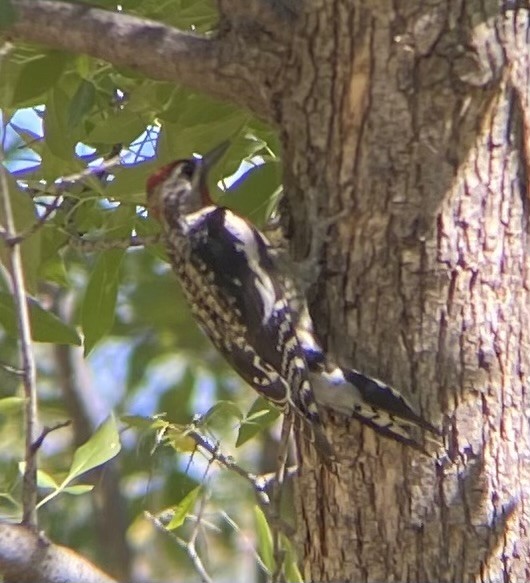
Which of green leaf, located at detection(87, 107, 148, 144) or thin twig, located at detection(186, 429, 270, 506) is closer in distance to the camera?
thin twig, located at detection(186, 429, 270, 506)

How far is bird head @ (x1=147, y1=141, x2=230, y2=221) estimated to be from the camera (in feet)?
8.87

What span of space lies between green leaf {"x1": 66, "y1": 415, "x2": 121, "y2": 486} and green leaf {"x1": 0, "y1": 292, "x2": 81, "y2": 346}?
23cm

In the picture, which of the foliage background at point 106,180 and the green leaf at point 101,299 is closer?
the foliage background at point 106,180

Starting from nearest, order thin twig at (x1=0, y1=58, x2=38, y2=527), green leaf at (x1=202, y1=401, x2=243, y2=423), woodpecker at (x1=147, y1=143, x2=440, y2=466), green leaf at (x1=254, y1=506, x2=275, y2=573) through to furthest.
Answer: thin twig at (x1=0, y1=58, x2=38, y2=527), woodpecker at (x1=147, y1=143, x2=440, y2=466), green leaf at (x1=254, y1=506, x2=275, y2=573), green leaf at (x1=202, y1=401, x2=243, y2=423)

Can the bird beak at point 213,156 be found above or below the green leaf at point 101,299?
above

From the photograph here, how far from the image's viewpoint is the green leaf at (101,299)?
2674 mm

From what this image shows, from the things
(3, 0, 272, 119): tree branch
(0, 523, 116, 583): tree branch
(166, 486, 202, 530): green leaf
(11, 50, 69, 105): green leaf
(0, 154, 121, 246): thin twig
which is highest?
(3, 0, 272, 119): tree branch

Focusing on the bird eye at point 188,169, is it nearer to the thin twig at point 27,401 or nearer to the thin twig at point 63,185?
the thin twig at point 63,185

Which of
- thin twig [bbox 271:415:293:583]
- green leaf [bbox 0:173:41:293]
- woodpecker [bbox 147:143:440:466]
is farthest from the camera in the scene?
green leaf [bbox 0:173:41:293]

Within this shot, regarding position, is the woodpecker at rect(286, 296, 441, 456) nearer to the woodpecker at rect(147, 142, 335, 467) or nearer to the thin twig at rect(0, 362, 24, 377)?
the woodpecker at rect(147, 142, 335, 467)

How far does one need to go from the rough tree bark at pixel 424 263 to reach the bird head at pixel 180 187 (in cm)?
46

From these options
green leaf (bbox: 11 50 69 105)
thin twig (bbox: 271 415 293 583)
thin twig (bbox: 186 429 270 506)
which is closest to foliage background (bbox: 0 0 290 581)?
green leaf (bbox: 11 50 69 105)

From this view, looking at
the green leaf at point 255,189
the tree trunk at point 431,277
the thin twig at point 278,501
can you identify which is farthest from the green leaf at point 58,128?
the thin twig at point 278,501

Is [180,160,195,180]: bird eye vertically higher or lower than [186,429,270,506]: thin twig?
higher
